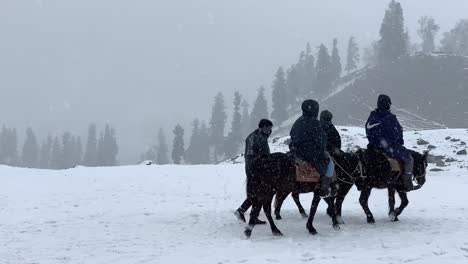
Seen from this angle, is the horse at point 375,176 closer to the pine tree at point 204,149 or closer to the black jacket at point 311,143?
the black jacket at point 311,143

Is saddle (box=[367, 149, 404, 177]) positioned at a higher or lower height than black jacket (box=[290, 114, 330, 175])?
lower

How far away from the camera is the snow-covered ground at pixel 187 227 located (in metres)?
8.45

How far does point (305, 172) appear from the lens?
10039 millimetres

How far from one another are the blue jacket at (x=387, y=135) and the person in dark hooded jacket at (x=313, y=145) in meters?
1.75

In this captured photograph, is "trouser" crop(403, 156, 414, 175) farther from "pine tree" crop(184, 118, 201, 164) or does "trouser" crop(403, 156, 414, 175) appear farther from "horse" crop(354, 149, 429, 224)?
"pine tree" crop(184, 118, 201, 164)

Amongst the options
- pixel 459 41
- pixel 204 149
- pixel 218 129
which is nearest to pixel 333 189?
pixel 204 149

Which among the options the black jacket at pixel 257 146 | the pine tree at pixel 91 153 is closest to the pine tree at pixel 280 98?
the pine tree at pixel 91 153

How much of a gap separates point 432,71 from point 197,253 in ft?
276

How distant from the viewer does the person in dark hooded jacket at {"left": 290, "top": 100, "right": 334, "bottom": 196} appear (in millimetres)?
10102

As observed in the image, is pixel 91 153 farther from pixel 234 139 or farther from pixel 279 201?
pixel 279 201

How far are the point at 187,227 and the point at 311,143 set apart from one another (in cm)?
370

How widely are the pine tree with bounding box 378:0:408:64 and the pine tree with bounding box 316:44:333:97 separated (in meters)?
10.6

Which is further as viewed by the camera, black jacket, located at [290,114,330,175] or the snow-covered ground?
black jacket, located at [290,114,330,175]

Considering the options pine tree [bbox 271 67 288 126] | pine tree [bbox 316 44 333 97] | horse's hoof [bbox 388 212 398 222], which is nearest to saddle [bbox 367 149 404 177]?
horse's hoof [bbox 388 212 398 222]
